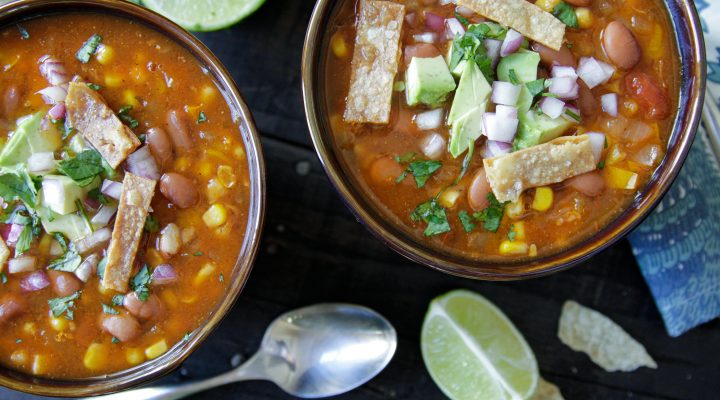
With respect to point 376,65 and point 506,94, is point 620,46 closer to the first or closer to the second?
point 506,94

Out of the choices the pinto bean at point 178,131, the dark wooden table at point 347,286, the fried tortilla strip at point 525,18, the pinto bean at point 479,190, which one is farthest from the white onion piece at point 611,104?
the pinto bean at point 178,131

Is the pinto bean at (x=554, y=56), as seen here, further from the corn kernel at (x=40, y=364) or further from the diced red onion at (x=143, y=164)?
the corn kernel at (x=40, y=364)

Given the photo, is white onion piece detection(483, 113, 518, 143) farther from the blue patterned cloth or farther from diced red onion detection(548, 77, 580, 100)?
the blue patterned cloth

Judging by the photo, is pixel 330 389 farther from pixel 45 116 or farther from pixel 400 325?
pixel 45 116

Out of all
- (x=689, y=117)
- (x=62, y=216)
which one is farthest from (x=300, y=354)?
(x=689, y=117)

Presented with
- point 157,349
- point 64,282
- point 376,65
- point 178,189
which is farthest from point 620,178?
point 64,282

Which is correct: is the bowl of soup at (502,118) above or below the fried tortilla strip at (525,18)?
below

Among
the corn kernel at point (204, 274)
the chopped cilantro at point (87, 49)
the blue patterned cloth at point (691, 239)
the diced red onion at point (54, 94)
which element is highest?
the chopped cilantro at point (87, 49)
